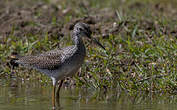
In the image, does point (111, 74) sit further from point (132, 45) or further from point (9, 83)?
point (9, 83)

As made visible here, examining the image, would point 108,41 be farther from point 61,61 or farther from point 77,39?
point 61,61

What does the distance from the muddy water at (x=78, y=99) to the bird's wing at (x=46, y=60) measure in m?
0.56

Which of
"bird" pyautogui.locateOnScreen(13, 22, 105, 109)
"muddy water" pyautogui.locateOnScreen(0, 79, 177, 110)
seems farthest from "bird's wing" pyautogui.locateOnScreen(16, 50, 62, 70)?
A: "muddy water" pyautogui.locateOnScreen(0, 79, 177, 110)

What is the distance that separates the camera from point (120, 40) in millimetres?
12703

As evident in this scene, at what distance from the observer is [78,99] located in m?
10.0

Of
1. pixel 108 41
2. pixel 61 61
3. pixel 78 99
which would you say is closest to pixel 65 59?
pixel 61 61

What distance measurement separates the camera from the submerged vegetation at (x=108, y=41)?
11023 millimetres

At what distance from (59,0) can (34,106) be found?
31.0 feet

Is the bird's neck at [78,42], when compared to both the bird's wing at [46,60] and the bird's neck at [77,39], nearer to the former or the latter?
the bird's neck at [77,39]

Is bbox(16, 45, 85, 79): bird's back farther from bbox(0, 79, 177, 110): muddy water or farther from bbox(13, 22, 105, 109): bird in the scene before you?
bbox(0, 79, 177, 110): muddy water

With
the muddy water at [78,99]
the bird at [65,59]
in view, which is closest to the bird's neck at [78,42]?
the bird at [65,59]

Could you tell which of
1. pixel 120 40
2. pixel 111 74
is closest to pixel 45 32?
pixel 120 40

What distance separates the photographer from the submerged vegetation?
1102 centimetres

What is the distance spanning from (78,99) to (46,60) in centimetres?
113
